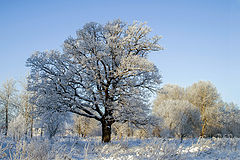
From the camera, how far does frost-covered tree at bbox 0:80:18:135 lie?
67.8 ft

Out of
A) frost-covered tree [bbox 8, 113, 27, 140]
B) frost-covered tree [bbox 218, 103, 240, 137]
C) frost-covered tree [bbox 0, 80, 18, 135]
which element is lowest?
frost-covered tree [bbox 218, 103, 240, 137]

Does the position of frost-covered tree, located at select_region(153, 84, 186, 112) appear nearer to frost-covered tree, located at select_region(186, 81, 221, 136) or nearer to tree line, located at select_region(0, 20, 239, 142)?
frost-covered tree, located at select_region(186, 81, 221, 136)

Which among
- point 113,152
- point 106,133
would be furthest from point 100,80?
point 113,152

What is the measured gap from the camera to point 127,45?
1214 cm

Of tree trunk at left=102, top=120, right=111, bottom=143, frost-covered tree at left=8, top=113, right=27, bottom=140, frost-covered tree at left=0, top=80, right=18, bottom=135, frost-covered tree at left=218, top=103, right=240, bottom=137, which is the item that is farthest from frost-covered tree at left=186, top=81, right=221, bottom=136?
frost-covered tree at left=0, top=80, right=18, bottom=135

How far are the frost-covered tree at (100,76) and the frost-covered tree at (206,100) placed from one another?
20307mm

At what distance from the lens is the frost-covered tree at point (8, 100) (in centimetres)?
2066

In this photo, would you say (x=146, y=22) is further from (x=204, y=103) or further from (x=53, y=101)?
(x=204, y=103)

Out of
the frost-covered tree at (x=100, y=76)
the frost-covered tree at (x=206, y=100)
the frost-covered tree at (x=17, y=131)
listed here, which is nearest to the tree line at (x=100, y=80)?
the frost-covered tree at (x=100, y=76)

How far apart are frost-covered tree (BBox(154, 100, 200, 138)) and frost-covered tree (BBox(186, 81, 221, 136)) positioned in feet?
11.7

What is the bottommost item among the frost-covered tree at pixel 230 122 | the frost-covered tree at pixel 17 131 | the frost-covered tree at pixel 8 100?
the frost-covered tree at pixel 230 122

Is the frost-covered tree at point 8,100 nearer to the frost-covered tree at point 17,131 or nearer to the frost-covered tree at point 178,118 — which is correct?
the frost-covered tree at point 17,131

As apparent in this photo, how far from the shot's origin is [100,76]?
1087 cm

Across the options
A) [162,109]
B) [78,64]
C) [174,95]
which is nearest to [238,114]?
[174,95]
